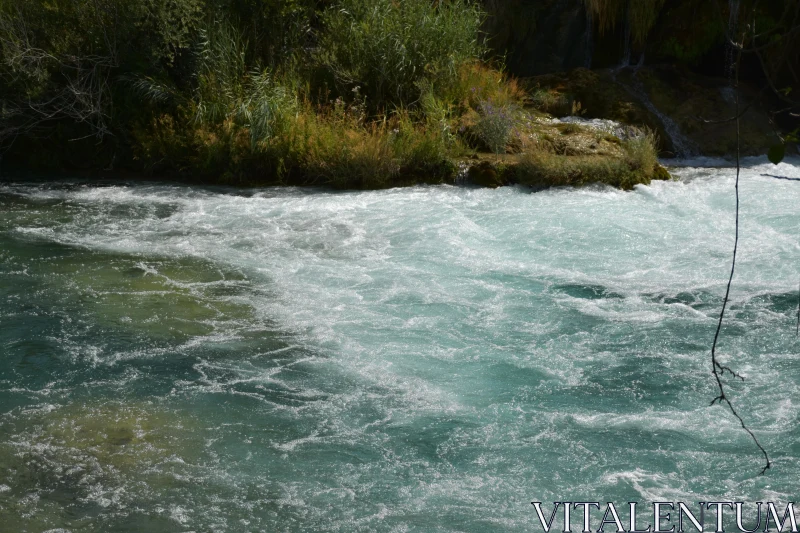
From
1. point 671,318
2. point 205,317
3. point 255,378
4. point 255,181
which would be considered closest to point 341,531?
point 255,378

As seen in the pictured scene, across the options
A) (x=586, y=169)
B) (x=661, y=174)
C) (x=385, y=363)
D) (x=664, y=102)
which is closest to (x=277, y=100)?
(x=586, y=169)

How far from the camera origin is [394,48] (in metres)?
13.2

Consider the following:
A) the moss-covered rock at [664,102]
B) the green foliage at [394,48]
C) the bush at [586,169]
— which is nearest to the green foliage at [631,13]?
the moss-covered rock at [664,102]

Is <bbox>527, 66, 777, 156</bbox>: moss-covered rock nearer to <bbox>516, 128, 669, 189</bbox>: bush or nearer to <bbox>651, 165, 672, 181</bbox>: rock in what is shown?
<bbox>651, 165, 672, 181</bbox>: rock

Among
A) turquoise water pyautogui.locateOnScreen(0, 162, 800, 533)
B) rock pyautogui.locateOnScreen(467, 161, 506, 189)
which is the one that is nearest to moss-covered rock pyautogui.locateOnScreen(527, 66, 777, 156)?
rock pyautogui.locateOnScreen(467, 161, 506, 189)

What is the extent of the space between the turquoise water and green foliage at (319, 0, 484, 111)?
3259 millimetres

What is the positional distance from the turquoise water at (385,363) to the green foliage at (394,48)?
10.7ft

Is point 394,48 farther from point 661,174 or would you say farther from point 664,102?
point 664,102

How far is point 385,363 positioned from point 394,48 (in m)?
7.80

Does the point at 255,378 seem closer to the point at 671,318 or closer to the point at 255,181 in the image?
the point at 671,318

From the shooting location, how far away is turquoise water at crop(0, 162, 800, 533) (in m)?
4.99

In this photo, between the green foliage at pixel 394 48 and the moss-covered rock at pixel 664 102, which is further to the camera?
the moss-covered rock at pixel 664 102

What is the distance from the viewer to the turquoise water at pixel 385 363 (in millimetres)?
→ 4992

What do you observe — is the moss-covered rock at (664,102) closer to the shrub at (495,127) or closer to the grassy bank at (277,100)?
the grassy bank at (277,100)
